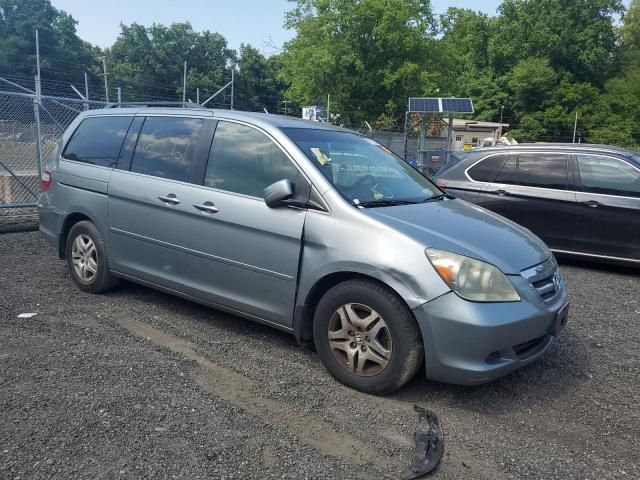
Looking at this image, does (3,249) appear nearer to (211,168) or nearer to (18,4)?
(211,168)

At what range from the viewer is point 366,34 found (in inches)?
1163

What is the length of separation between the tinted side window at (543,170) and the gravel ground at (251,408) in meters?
3.07

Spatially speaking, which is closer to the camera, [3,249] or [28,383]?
[28,383]

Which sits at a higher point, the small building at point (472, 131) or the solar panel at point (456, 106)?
the solar panel at point (456, 106)

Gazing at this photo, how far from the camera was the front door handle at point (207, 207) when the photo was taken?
4.16 meters

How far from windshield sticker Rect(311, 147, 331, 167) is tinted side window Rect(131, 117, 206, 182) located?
0.98 meters

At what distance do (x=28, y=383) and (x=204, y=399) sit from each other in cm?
113

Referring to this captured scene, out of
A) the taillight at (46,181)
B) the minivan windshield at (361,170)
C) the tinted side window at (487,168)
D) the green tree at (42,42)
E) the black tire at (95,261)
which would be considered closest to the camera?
the minivan windshield at (361,170)

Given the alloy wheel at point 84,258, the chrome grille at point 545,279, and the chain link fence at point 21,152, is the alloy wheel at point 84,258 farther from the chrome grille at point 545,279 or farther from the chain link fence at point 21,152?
the chain link fence at point 21,152

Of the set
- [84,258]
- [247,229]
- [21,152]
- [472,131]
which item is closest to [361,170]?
[247,229]

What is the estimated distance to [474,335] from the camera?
3150 millimetres

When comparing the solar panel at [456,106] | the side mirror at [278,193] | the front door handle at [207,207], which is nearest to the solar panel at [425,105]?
the solar panel at [456,106]

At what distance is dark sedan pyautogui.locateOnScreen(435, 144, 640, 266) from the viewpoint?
6.94 metres

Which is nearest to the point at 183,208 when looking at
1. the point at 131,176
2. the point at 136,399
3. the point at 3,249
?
the point at 131,176
